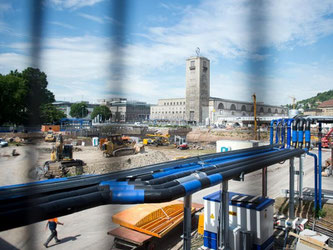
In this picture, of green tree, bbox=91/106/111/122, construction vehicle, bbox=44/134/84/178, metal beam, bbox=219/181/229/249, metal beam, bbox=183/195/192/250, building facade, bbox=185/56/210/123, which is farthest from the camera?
construction vehicle, bbox=44/134/84/178

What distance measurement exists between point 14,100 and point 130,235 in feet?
10.4

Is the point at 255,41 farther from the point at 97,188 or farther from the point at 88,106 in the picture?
the point at 97,188

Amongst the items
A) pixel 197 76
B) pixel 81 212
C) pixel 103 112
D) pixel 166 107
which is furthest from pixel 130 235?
pixel 103 112

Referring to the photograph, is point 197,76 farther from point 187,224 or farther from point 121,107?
point 187,224

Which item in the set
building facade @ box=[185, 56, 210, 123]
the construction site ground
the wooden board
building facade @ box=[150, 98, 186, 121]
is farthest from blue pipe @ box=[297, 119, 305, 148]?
building facade @ box=[185, 56, 210, 123]

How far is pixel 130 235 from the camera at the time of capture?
11.4 ft

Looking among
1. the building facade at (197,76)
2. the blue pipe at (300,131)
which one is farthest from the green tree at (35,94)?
the blue pipe at (300,131)

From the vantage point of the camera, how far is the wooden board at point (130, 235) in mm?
3344

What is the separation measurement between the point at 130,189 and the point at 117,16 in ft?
1.59

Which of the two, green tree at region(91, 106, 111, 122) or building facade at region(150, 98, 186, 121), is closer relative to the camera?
green tree at region(91, 106, 111, 122)

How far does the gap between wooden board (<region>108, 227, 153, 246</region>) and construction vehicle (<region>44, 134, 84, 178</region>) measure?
4524 millimetres

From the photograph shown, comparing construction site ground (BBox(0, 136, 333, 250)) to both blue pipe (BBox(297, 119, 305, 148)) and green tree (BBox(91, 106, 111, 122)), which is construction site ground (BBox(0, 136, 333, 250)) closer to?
green tree (BBox(91, 106, 111, 122))

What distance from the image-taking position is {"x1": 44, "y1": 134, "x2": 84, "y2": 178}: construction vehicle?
8092 mm

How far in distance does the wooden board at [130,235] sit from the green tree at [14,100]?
2821 millimetres
